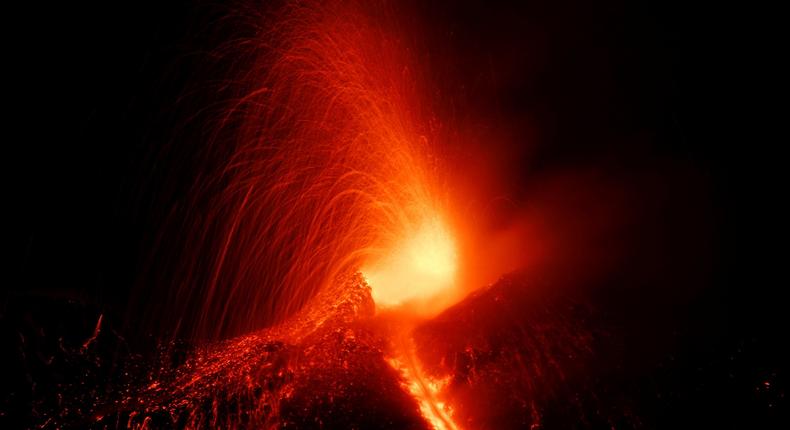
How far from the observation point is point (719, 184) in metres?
9.02

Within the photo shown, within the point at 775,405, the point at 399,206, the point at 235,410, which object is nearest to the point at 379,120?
the point at 399,206

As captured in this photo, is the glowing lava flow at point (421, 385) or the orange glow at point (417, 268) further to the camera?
the orange glow at point (417, 268)

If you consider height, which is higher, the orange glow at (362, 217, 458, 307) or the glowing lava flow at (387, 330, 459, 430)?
the orange glow at (362, 217, 458, 307)

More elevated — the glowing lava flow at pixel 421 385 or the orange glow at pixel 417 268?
the orange glow at pixel 417 268

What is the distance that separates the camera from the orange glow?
993cm

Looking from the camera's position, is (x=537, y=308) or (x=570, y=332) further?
(x=537, y=308)

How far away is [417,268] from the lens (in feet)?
36.0

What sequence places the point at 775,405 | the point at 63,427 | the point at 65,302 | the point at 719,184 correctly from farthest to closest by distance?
the point at 65,302, the point at 719,184, the point at 63,427, the point at 775,405

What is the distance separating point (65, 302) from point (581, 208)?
470 inches

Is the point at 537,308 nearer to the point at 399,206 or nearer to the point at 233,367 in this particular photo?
the point at 233,367

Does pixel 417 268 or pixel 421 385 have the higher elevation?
pixel 417 268

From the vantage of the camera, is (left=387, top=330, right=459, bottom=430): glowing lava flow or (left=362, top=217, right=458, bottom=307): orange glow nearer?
(left=387, top=330, right=459, bottom=430): glowing lava flow

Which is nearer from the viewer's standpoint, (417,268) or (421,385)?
(421,385)

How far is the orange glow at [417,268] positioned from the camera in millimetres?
9930
